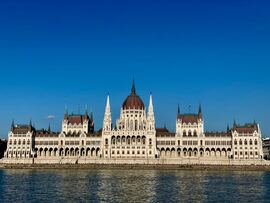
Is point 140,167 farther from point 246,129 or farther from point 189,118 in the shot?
point 246,129

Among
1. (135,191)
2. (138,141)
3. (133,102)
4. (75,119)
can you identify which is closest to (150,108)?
(133,102)

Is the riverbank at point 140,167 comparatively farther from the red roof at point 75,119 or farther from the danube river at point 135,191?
the danube river at point 135,191

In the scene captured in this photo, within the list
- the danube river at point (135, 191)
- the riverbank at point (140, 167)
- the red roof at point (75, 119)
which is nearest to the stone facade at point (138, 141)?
the red roof at point (75, 119)

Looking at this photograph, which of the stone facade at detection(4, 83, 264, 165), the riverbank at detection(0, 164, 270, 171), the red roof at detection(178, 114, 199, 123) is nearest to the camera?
the riverbank at detection(0, 164, 270, 171)

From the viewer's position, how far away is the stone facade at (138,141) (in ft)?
468

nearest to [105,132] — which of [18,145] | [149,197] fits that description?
[18,145]

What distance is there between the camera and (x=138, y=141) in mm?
148125

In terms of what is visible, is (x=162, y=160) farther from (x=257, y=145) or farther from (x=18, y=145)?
(x=18, y=145)

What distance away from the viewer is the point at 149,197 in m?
58.4

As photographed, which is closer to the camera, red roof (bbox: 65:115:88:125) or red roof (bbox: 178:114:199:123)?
red roof (bbox: 178:114:199:123)

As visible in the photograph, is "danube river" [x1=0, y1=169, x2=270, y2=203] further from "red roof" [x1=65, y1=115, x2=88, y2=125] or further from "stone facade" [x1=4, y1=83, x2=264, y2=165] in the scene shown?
"red roof" [x1=65, y1=115, x2=88, y2=125]

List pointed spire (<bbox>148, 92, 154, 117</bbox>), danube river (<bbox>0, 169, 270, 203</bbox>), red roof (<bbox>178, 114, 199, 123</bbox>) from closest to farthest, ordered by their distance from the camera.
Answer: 1. danube river (<bbox>0, 169, 270, 203</bbox>)
2. pointed spire (<bbox>148, 92, 154, 117</bbox>)
3. red roof (<bbox>178, 114, 199, 123</bbox>)

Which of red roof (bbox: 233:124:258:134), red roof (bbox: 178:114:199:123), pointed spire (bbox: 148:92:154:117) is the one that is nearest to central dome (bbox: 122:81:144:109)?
pointed spire (bbox: 148:92:154:117)

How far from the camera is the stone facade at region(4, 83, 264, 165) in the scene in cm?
14262
